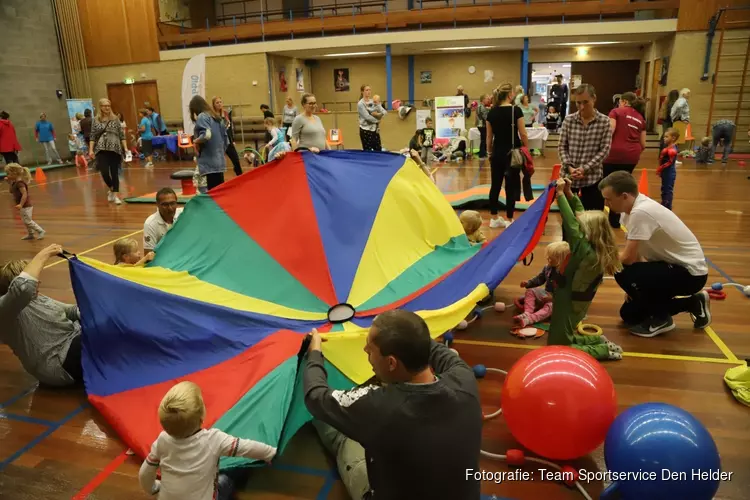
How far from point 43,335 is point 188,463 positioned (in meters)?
1.55

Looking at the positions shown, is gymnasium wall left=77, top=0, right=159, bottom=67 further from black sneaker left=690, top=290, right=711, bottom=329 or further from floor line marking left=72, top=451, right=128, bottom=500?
black sneaker left=690, top=290, right=711, bottom=329

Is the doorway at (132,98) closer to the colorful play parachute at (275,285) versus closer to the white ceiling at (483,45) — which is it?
the white ceiling at (483,45)

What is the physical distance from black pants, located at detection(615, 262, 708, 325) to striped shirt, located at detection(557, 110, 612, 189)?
4.26 feet

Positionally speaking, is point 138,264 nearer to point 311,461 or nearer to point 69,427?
point 69,427

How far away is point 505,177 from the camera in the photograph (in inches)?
232

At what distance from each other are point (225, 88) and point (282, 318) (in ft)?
48.3

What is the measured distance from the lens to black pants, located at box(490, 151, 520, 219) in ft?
18.5

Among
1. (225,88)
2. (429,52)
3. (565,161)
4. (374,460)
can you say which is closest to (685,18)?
(429,52)

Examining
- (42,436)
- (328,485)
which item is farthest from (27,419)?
(328,485)

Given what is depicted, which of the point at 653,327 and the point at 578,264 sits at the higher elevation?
the point at 578,264

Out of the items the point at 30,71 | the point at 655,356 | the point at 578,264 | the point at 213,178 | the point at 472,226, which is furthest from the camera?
the point at 30,71

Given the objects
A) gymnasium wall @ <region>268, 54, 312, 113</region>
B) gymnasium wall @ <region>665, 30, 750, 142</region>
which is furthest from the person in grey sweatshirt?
gymnasium wall @ <region>665, 30, 750, 142</region>

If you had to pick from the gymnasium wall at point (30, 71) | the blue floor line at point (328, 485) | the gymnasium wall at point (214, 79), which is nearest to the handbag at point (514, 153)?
the blue floor line at point (328, 485)

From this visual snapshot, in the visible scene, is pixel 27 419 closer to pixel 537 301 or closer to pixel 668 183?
pixel 537 301
